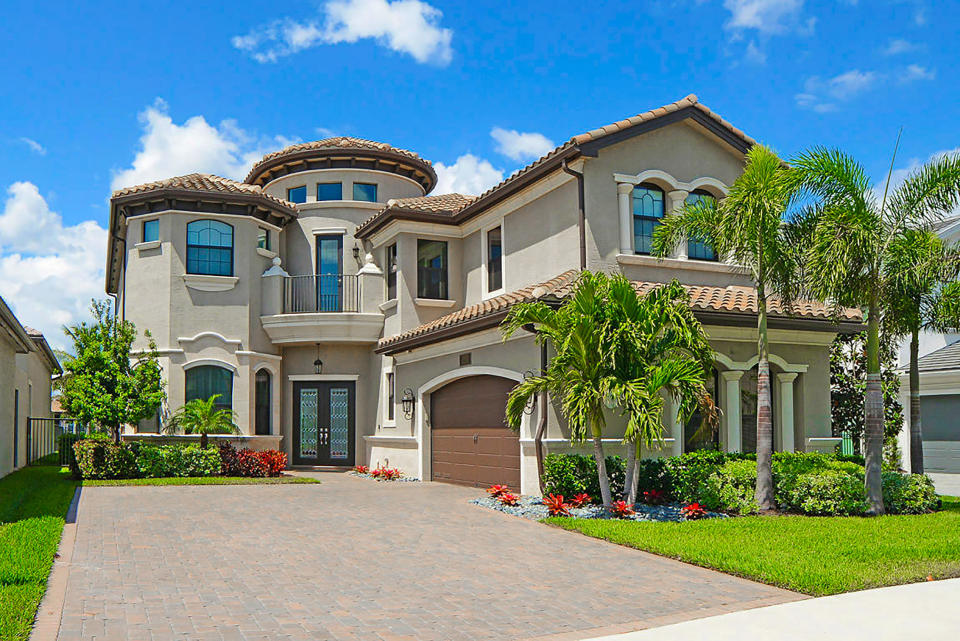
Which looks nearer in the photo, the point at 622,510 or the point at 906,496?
the point at 622,510

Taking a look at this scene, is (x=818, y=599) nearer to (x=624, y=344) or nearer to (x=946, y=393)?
(x=624, y=344)

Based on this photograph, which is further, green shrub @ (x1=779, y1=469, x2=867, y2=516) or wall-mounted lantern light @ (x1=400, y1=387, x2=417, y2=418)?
wall-mounted lantern light @ (x1=400, y1=387, x2=417, y2=418)

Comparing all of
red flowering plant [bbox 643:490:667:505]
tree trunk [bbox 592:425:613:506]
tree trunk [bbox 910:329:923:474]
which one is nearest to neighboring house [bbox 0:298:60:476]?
tree trunk [bbox 592:425:613:506]

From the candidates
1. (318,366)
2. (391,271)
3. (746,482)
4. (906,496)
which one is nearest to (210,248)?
(318,366)

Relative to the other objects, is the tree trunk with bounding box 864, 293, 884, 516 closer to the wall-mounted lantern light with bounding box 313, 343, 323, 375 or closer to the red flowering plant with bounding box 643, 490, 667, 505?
the red flowering plant with bounding box 643, 490, 667, 505

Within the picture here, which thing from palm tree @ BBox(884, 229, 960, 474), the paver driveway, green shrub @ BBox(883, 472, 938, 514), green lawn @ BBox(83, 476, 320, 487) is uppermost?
palm tree @ BBox(884, 229, 960, 474)

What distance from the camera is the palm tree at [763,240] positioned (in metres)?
12.9

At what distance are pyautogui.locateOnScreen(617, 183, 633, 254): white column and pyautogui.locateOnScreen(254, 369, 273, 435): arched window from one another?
1157 centimetres

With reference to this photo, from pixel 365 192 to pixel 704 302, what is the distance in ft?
42.2

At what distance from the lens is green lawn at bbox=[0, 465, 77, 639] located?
7047mm

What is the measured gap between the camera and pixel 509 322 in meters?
16.0

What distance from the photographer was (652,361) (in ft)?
44.7

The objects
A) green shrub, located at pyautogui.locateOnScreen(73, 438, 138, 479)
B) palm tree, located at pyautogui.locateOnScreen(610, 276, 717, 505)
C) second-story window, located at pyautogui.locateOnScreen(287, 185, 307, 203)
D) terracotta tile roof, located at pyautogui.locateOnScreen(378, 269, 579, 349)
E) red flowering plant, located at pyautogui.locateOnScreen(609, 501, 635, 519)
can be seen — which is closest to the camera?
palm tree, located at pyautogui.locateOnScreen(610, 276, 717, 505)

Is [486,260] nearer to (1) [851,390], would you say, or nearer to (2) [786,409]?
(2) [786,409]
